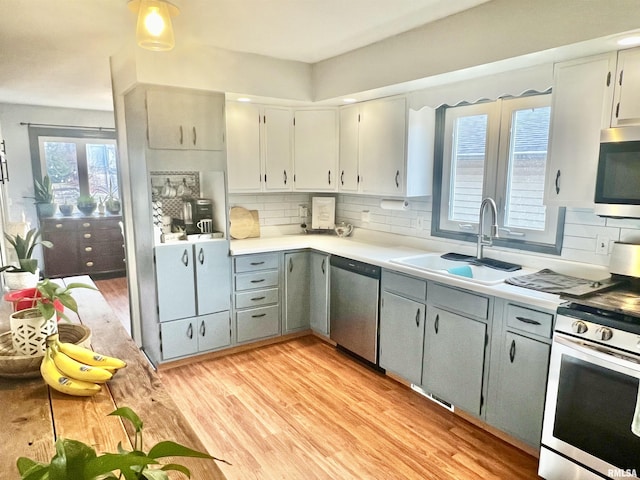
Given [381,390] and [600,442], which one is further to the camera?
[381,390]

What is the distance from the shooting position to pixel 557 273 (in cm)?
256

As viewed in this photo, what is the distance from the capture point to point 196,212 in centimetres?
357

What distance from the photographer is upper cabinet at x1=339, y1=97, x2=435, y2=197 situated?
128 inches

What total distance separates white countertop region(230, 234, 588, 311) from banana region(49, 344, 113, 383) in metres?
1.92

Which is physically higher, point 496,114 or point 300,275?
point 496,114

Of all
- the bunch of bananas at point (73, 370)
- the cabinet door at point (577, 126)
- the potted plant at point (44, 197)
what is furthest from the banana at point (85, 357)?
the potted plant at point (44, 197)

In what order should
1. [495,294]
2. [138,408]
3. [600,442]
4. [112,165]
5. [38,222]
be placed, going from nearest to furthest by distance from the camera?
[138,408] < [600,442] < [495,294] < [38,222] < [112,165]

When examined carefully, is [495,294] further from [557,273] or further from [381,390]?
→ [381,390]

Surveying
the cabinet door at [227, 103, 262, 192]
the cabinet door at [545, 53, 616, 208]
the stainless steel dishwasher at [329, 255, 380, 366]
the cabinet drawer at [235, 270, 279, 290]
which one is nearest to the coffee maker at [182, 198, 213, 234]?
the cabinet door at [227, 103, 262, 192]

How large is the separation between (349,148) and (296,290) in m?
1.37

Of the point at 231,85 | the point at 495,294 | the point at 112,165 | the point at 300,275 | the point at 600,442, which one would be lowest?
the point at 600,442

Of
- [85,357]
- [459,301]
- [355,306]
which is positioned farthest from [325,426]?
[85,357]

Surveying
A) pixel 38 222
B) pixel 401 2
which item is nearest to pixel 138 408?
pixel 401 2

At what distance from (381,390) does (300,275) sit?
1263mm
